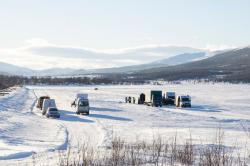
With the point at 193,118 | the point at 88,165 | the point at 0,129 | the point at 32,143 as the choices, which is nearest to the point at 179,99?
the point at 193,118

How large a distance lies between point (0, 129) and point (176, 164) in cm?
1919

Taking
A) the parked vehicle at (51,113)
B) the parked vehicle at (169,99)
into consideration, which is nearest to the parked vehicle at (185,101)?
the parked vehicle at (169,99)

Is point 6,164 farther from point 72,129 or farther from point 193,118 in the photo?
point 193,118

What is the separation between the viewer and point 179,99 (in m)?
62.4

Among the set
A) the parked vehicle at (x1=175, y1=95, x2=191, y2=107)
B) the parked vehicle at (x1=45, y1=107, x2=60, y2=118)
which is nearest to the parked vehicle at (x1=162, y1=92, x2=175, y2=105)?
the parked vehicle at (x1=175, y1=95, x2=191, y2=107)

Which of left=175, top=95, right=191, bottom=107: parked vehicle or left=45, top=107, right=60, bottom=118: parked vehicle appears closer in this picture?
left=45, top=107, right=60, bottom=118: parked vehicle

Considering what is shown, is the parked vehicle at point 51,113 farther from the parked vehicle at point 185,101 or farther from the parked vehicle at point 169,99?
the parked vehicle at point 169,99

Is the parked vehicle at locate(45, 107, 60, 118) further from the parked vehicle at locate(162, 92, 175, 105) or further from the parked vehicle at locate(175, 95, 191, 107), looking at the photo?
the parked vehicle at locate(162, 92, 175, 105)

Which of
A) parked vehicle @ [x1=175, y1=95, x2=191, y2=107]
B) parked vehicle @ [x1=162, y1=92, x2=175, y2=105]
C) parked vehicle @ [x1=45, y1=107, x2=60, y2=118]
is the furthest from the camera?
parked vehicle @ [x1=162, y1=92, x2=175, y2=105]

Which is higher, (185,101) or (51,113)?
(185,101)

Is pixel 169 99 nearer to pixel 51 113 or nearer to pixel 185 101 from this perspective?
pixel 185 101

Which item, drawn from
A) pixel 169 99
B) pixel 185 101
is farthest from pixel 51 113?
pixel 169 99

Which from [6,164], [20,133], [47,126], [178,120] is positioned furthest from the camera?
[178,120]

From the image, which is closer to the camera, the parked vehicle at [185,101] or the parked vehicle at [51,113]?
the parked vehicle at [51,113]
